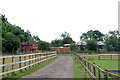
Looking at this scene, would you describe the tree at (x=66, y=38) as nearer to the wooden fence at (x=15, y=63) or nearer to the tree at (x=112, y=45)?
the tree at (x=112, y=45)

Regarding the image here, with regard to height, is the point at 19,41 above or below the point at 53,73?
→ above

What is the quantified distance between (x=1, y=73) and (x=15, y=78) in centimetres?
92

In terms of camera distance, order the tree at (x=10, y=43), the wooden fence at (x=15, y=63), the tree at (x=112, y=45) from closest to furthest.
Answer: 1. the wooden fence at (x=15, y=63)
2. the tree at (x=10, y=43)
3. the tree at (x=112, y=45)

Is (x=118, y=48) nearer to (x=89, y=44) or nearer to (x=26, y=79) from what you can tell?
(x=89, y=44)

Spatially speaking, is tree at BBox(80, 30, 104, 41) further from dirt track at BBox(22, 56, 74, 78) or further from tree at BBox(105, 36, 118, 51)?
dirt track at BBox(22, 56, 74, 78)

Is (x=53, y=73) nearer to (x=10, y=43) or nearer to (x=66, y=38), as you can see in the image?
(x=10, y=43)

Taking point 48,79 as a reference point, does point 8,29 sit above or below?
above

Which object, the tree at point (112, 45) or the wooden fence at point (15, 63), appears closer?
the wooden fence at point (15, 63)

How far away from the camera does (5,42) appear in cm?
5409

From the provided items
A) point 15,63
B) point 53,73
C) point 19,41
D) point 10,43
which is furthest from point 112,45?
point 15,63

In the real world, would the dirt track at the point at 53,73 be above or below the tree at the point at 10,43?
below

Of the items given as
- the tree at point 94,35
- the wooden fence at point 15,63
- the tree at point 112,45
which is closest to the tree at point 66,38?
the tree at point 94,35

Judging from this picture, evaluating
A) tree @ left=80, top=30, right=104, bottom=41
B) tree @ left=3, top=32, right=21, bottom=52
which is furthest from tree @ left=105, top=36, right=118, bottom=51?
tree @ left=80, top=30, right=104, bottom=41

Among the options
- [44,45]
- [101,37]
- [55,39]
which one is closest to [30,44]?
[44,45]
